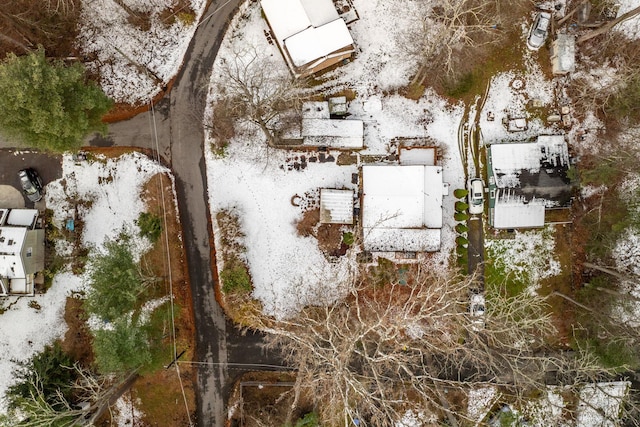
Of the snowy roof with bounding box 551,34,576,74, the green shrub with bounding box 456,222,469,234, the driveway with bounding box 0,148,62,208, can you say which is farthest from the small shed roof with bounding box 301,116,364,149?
the driveway with bounding box 0,148,62,208

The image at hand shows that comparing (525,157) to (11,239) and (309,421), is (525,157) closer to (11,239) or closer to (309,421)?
(309,421)

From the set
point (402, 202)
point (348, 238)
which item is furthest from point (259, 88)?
point (402, 202)

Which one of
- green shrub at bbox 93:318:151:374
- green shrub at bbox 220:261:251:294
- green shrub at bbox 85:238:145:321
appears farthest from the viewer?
green shrub at bbox 220:261:251:294

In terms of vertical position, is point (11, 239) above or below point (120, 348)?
above

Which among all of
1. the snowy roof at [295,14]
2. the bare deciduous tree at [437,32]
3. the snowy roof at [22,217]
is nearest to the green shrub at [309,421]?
the snowy roof at [22,217]

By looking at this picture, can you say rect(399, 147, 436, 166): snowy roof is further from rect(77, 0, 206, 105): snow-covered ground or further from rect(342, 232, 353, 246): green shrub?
rect(77, 0, 206, 105): snow-covered ground

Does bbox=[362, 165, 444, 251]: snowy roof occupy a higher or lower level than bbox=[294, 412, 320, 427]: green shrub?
higher

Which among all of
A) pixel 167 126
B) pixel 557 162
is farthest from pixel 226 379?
pixel 557 162

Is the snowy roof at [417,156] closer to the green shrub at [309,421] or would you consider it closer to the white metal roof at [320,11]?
the white metal roof at [320,11]
